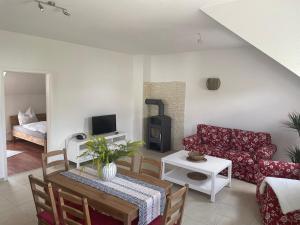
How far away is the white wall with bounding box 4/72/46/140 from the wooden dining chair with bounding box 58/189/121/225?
15.7 ft

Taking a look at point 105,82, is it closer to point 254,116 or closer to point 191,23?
point 191,23

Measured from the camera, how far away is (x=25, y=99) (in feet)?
22.1

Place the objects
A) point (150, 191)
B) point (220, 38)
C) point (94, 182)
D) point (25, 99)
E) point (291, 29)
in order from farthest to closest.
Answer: point (25, 99) → point (220, 38) → point (291, 29) → point (94, 182) → point (150, 191)

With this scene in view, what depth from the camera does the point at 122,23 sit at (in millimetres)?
3209

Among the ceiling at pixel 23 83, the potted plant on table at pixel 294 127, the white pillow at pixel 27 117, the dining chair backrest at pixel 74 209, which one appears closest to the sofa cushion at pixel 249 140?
the potted plant on table at pixel 294 127

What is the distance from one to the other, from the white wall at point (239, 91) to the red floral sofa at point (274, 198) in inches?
55.5

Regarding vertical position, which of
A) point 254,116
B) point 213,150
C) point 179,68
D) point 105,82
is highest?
point 179,68

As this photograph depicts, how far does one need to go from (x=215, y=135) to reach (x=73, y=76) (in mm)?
3352

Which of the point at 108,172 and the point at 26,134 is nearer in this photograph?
the point at 108,172

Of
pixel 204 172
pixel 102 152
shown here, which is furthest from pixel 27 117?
pixel 204 172

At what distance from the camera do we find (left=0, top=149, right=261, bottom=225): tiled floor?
2811 millimetres

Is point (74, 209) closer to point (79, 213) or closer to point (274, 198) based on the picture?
point (79, 213)

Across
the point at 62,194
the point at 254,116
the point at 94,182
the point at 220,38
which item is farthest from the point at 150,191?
the point at 254,116

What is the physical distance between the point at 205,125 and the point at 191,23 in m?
2.66
